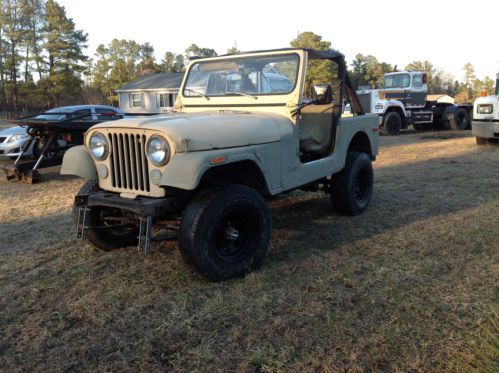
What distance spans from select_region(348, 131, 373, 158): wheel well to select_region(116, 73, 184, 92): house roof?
96.4ft

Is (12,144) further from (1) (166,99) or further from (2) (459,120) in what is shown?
(1) (166,99)

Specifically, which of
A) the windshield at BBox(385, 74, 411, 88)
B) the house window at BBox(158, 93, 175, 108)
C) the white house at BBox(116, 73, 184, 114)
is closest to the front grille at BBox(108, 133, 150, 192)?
the windshield at BBox(385, 74, 411, 88)

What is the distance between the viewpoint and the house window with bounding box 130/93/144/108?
36306 millimetres

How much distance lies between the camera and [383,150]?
40.8ft

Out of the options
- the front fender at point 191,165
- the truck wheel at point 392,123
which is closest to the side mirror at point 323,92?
the front fender at point 191,165

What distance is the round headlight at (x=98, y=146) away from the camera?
3650 millimetres

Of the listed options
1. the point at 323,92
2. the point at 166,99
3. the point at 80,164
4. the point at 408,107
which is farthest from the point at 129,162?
the point at 166,99

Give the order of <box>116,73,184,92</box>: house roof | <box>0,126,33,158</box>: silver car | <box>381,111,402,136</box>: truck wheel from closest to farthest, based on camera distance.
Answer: <box>0,126,33,158</box>: silver car → <box>381,111,402,136</box>: truck wheel → <box>116,73,184,92</box>: house roof

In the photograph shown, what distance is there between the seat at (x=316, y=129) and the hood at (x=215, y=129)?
887 millimetres

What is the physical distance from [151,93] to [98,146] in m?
33.2

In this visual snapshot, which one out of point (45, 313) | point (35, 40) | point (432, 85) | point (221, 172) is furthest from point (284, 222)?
point (432, 85)

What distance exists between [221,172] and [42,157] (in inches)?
237

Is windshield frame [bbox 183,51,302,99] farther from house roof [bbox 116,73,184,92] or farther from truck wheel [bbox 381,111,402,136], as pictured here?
house roof [bbox 116,73,184,92]

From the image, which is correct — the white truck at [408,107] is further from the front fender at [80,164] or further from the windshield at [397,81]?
the front fender at [80,164]
